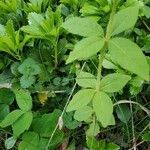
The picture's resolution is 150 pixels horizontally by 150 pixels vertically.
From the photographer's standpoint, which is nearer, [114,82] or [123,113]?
[114,82]

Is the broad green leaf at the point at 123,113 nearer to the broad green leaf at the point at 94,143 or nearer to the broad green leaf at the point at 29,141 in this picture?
the broad green leaf at the point at 94,143

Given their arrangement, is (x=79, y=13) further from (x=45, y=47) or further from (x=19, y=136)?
(x=19, y=136)

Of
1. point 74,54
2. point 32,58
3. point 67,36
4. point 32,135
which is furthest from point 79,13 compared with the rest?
point 74,54

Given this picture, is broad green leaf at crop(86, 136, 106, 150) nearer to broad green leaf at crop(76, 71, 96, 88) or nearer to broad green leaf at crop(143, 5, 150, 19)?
broad green leaf at crop(76, 71, 96, 88)

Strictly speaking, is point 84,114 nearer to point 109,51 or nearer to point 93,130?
point 93,130

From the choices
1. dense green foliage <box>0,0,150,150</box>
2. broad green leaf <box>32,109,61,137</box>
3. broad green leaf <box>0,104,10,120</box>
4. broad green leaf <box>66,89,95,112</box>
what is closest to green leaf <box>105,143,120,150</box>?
dense green foliage <box>0,0,150,150</box>

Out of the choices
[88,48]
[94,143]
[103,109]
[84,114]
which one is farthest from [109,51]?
[94,143]
